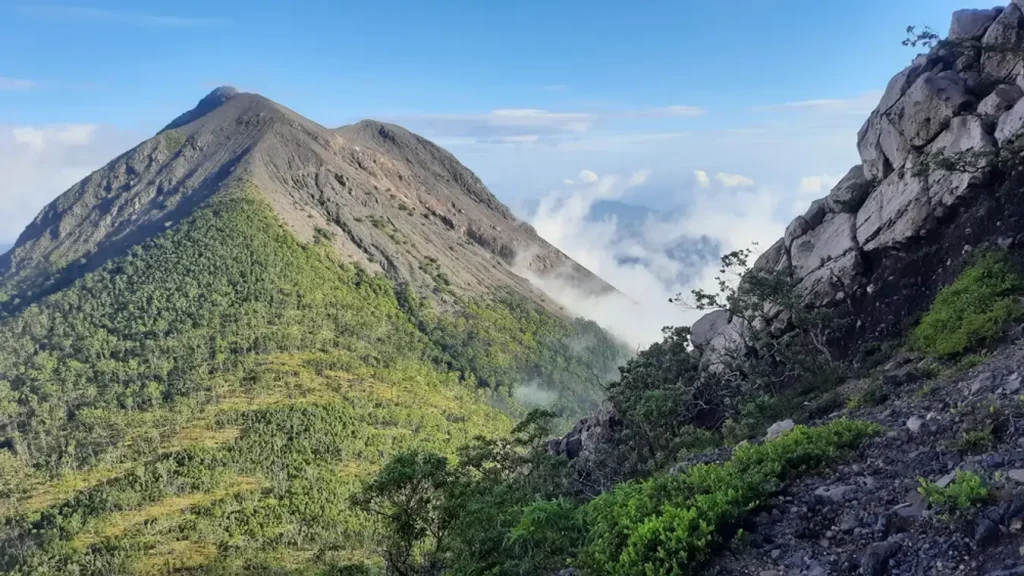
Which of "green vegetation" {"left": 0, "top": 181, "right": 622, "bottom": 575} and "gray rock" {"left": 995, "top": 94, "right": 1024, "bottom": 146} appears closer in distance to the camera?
"gray rock" {"left": 995, "top": 94, "right": 1024, "bottom": 146}

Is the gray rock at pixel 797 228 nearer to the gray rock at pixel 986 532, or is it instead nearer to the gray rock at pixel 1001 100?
the gray rock at pixel 1001 100

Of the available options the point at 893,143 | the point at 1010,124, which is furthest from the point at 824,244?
the point at 1010,124

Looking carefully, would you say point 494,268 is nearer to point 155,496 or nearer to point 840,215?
point 155,496

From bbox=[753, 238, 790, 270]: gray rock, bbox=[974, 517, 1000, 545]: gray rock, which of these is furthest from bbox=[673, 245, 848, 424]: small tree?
bbox=[974, 517, 1000, 545]: gray rock

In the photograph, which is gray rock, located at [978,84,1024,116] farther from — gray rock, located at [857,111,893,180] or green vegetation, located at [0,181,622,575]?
green vegetation, located at [0,181,622,575]

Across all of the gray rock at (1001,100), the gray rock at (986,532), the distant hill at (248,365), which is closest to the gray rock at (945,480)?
the gray rock at (986,532)

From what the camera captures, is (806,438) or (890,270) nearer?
(806,438)

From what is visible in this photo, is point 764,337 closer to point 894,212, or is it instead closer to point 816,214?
point 894,212

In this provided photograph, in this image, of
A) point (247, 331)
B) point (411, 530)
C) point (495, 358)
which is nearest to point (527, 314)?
point (495, 358)
